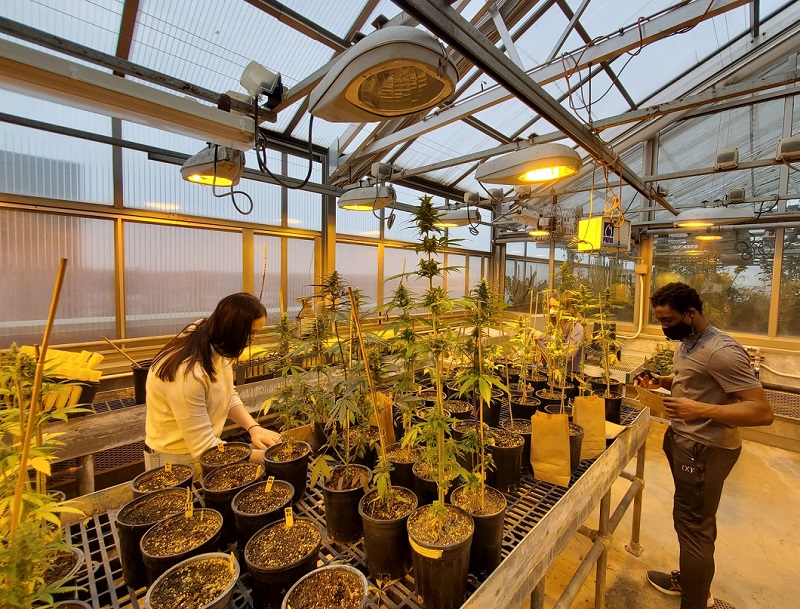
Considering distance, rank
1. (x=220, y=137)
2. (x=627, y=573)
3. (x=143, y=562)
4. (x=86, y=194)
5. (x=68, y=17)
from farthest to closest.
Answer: (x=86, y=194), (x=68, y=17), (x=627, y=573), (x=220, y=137), (x=143, y=562)

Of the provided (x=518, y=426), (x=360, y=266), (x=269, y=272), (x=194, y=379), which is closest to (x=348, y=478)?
(x=194, y=379)

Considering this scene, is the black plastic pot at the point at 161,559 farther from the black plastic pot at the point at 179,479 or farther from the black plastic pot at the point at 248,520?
the black plastic pot at the point at 179,479

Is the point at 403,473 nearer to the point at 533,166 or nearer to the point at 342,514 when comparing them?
the point at 342,514

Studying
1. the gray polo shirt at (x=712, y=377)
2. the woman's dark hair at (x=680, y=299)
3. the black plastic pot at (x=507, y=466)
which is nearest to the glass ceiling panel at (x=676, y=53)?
the woman's dark hair at (x=680, y=299)

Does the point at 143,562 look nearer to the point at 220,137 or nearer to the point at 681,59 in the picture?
the point at 220,137

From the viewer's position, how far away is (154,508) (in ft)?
3.77

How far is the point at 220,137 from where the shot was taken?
148 cm

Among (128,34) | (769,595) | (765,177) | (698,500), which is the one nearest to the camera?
(698,500)

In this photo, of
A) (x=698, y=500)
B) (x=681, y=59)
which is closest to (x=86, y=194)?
(x=698, y=500)

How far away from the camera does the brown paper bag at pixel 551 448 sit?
4.99 feet

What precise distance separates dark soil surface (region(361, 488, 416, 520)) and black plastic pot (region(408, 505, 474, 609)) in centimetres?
17

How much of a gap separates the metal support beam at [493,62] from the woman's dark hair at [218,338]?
1.12m

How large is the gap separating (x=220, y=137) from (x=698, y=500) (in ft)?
9.02

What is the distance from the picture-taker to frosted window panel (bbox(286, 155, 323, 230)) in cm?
456
